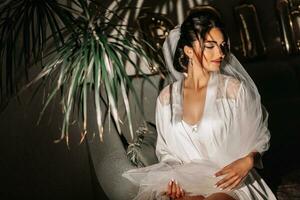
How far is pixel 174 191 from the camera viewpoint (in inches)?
64.5

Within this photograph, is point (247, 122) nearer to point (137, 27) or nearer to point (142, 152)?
point (142, 152)

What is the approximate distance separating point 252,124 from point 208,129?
0.18 metres

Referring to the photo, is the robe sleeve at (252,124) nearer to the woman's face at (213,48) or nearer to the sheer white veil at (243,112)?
the sheer white veil at (243,112)

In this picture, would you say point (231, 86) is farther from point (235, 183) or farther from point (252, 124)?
point (235, 183)

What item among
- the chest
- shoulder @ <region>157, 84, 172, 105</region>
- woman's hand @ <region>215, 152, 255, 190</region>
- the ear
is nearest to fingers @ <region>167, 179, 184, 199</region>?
woman's hand @ <region>215, 152, 255, 190</region>

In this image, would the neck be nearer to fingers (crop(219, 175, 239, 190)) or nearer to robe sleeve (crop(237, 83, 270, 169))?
robe sleeve (crop(237, 83, 270, 169))

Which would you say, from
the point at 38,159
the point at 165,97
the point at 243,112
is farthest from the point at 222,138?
the point at 38,159

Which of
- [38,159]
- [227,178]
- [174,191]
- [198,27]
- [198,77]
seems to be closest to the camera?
[227,178]

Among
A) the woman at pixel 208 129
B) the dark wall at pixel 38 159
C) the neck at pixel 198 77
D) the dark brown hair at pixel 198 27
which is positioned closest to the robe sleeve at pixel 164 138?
the woman at pixel 208 129

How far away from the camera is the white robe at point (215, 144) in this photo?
1.65 metres

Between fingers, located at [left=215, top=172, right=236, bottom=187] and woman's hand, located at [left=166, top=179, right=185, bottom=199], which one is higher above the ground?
fingers, located at [left=215, top=172, right=236, bottom=187]

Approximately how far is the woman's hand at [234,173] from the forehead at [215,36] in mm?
517

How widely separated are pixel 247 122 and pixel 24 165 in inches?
49.5

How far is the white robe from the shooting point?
1650 millimetres
